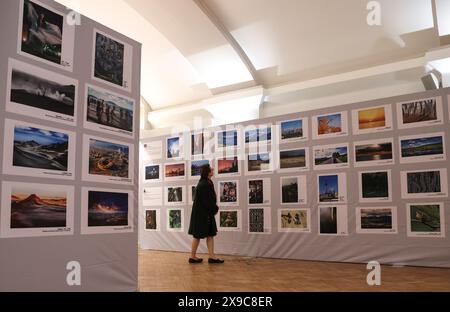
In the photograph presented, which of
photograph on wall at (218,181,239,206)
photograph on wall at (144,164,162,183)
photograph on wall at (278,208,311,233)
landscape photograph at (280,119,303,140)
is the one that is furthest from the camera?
photograph on wall at (144,164,162,183)

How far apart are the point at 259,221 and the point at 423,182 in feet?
9.88

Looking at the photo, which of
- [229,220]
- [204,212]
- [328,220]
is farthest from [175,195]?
[328,220]

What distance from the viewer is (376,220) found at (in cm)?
643

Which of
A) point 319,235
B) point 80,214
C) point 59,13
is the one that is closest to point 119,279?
point 80,214

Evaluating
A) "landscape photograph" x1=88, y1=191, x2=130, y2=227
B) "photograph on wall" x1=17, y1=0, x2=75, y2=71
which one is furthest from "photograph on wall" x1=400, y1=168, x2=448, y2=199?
"photograph on wall" x1=17, y1=0, x2=75, y2=71

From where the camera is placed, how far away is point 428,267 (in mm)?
5910

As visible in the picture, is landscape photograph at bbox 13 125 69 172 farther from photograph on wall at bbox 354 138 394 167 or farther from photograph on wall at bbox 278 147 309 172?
photograph on wall at bbox 354 138 394 167

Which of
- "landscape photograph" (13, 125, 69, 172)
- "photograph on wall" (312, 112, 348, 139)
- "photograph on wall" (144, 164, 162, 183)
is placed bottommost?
"landscape photograph" (13, 125, 69, 172)

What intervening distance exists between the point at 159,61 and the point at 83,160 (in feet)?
24.9

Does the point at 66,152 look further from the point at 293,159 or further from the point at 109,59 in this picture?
the point at 293,159

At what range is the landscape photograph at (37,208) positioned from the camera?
10.1 ft

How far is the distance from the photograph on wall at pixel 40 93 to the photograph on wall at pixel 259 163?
4726mm

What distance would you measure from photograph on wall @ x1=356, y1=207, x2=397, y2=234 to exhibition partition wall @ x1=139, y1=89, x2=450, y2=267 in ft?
0.05

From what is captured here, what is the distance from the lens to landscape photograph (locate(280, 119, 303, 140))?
24.3 feet
